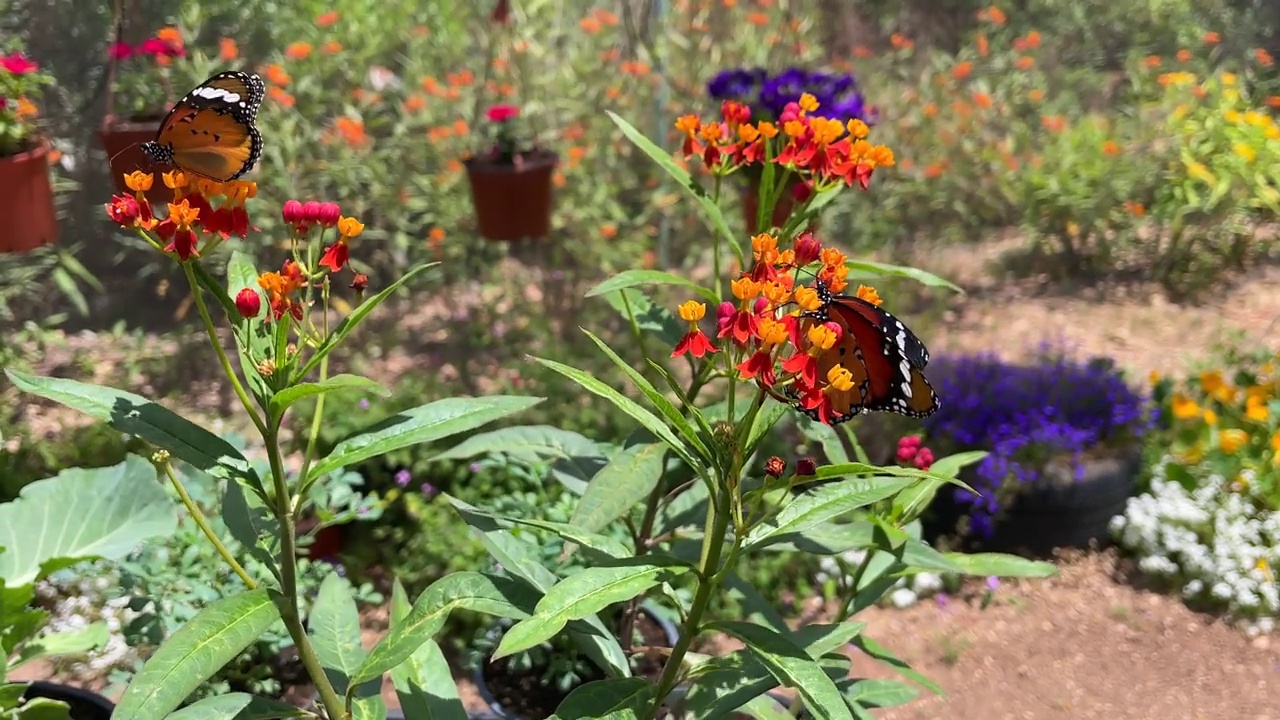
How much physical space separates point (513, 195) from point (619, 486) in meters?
2.29

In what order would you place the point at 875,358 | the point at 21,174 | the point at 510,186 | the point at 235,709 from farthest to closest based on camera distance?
1. the point at 510,186
2. the point at 21,174
3. the point at 235,709
4. the point at 875,358

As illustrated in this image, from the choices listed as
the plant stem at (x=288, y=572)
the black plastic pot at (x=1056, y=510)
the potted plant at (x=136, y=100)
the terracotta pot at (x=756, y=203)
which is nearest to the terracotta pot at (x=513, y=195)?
the terracotta pot at (x=756, y=203)

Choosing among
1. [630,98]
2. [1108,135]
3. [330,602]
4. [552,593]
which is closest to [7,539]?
[330,602]

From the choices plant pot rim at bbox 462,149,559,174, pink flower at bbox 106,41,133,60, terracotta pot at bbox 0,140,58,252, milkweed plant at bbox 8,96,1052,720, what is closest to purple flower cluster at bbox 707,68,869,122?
milkweed plant at bbox 8,96,1052,720

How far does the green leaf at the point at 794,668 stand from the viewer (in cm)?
100

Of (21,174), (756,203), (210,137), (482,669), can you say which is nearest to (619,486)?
(210,137)

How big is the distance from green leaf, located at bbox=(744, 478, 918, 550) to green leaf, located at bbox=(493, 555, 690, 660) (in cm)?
10

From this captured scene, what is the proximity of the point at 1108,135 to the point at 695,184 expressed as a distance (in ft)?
14.2

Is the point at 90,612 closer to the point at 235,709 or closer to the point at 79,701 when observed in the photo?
the point at 79,701

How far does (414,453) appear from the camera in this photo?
8.75ft

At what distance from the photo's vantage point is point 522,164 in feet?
11.2

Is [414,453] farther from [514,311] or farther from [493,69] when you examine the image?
[493,69]

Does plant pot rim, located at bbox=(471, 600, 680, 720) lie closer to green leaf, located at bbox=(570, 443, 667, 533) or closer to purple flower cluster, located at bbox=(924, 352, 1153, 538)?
green leaf, located at bbox=(570, 443, 667, 533)

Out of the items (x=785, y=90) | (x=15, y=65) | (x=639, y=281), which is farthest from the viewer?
(x=15, y=65)
